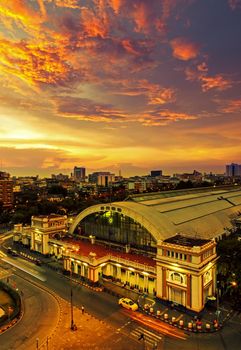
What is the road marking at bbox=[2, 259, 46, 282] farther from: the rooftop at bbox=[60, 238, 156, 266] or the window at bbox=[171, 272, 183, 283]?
the window at bbox=[171, 272, 183, 283]

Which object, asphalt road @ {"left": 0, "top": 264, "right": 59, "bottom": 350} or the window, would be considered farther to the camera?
the window

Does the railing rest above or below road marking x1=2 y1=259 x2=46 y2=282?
above

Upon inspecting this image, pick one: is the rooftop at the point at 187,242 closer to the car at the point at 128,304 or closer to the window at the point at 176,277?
the window at the point at 176,277

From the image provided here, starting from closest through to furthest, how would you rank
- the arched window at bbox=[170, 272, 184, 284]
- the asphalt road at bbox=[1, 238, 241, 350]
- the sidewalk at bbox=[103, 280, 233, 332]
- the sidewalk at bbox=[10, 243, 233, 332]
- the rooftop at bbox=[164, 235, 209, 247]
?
the asphalt road at bbox=[1, 238, 241, 350] → the sidewalk at bbox=[103, 280, 233, 332] → the sidewalk at bbox=[10, 243, 233, 332] → the arched window at bbox=[170, 272, 184, 284] → the rooftop at bbox=[164, 235, 209, 247]

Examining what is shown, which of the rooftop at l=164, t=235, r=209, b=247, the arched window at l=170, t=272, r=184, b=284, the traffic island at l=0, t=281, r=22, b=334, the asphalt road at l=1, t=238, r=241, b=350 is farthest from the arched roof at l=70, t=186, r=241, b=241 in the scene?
the traffic island at l=0, t=281, r=22, b=334

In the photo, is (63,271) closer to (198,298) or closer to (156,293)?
(156,293)

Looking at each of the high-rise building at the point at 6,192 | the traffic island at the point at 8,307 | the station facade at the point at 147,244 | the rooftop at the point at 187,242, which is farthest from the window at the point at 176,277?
the high-rise building at the point at 6,192
